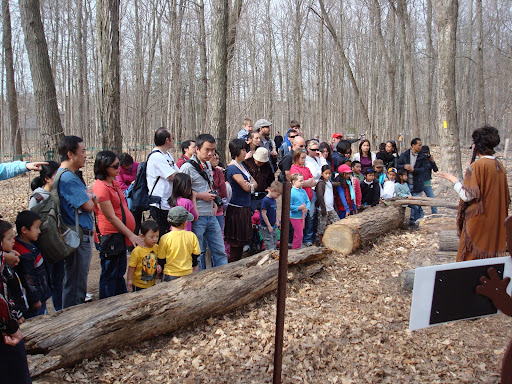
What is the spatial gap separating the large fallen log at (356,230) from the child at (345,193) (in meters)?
0.30

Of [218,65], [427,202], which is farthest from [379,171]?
[218,65]

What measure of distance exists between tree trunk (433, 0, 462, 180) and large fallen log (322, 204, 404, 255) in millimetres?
3256

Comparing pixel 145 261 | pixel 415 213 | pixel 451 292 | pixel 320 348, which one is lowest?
pixel 320 348

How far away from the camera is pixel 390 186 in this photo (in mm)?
8219

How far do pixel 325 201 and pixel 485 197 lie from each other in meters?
3.02

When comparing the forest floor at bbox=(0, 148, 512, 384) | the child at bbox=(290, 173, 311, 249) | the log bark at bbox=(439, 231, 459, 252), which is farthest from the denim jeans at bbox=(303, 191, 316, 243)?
the log bark at bbox=(439, 231, 459, 252)

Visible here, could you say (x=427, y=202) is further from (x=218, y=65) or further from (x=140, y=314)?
(x=140, y=314)

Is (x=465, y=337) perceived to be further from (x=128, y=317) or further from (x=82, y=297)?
(x=82, y=297)

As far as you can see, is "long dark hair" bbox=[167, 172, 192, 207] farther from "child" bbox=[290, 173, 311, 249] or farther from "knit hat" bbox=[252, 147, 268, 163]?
"child" bbox=[290, 173, 311, 249]

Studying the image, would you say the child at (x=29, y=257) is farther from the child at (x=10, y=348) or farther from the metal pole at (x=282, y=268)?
the metal pole at (x=282, y=268)

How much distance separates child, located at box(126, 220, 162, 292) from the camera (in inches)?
160

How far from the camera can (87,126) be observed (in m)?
20.5

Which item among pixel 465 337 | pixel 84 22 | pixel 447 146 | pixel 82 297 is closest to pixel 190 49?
pixel 84 22

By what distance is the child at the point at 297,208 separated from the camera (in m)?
6.13
